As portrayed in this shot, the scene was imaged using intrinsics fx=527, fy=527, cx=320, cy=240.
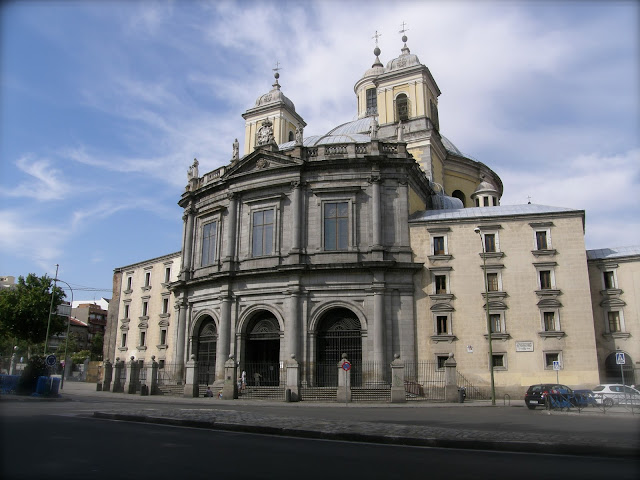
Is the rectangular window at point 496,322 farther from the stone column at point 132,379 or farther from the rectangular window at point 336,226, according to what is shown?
the stone column at point 132,379

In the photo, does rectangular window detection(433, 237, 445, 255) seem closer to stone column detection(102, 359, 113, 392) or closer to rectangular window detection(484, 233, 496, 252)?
rectangular window detection(484, 233, 496, 252)

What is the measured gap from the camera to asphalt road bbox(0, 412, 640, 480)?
8.19 meters

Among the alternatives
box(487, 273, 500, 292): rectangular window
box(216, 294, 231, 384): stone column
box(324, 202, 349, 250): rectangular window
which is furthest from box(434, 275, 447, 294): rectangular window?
box(216, 294, 231, 384): stone column

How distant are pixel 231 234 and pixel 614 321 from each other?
25502 mm

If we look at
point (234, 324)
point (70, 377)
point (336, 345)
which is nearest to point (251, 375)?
point (234, 324)

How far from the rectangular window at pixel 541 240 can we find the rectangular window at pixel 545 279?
150cm

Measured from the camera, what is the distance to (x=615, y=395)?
25172mm

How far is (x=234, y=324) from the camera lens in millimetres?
35219

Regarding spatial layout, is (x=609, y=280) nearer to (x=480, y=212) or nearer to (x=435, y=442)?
(x=480, y=212)

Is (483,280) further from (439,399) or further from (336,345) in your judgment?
(336,345)

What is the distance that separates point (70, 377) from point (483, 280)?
54002 mm

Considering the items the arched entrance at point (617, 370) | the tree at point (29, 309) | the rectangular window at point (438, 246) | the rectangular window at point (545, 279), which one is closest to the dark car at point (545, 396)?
the rectangular window at point (545, 279)

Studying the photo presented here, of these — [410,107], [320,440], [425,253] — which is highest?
[410,107]

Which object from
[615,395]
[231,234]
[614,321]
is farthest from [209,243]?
[614,321]
